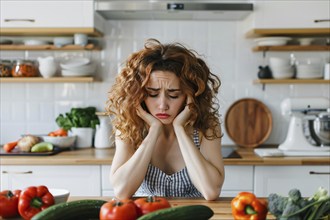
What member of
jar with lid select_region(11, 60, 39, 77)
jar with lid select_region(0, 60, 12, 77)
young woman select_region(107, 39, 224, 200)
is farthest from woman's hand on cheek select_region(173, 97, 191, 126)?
jar with lid select_region(0, 60, 12, 77)

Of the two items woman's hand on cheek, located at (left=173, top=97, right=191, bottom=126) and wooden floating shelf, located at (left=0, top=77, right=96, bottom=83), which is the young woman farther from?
wooden floating shelf, located at (left=0, top=77, right=96, bottom=83)

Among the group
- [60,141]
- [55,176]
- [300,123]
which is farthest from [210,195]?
[60,141]

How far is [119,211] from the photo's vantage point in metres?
1.29

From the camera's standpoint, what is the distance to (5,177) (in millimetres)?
2883

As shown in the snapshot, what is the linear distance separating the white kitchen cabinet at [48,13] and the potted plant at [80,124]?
661 mm

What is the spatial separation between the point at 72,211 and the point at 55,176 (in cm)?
154

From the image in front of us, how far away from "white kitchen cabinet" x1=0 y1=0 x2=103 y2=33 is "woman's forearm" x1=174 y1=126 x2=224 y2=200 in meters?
→ 1.41

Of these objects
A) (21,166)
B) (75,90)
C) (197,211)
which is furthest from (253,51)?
(197,211)

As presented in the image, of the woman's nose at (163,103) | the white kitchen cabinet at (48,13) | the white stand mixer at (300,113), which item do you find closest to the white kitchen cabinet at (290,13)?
the white stand mixer at (300,113)

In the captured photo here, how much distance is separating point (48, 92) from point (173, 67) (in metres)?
1.81

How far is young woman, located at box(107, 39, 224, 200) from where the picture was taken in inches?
76.0

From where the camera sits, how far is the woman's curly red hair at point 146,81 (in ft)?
6.44

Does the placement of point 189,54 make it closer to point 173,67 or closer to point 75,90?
point 173,67

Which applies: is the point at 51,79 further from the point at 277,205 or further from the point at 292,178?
the point at 277,205
